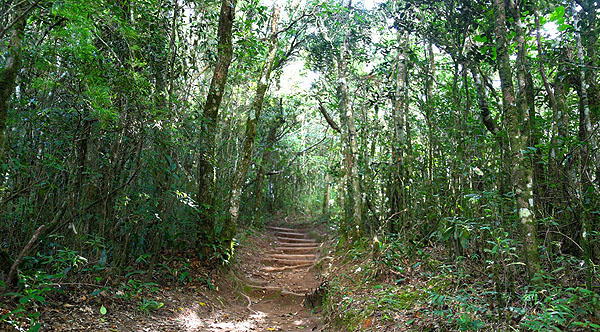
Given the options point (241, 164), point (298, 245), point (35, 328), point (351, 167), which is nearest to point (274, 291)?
point (241, 164)

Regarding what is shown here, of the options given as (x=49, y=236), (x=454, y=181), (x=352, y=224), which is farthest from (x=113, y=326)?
(x=352, y=224)

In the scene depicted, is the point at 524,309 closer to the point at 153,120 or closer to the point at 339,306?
the point at 339,306

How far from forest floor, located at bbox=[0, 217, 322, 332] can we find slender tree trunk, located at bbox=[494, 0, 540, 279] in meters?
3.48

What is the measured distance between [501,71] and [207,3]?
16.9 feet

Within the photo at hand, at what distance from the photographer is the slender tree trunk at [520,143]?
3.08 metres

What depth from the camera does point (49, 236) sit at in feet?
12.9

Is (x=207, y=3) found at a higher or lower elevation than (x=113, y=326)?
higher

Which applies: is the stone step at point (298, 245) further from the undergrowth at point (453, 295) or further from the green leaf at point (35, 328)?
the green leaf at point (35, 328)

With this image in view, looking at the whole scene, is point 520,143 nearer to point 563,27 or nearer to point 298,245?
point 563,27

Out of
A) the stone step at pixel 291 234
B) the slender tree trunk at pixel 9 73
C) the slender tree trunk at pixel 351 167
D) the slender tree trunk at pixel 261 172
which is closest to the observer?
the slender tree trunk at pixel 9 73

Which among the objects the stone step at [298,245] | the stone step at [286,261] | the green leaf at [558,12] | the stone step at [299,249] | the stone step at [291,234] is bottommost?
the stone step at [286,261]

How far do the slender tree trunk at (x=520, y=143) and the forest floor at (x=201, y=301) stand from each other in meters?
3.48

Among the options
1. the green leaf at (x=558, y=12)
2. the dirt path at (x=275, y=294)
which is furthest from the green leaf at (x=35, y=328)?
the green leaf at (x=558, y=12)

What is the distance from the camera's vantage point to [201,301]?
5.89 m
